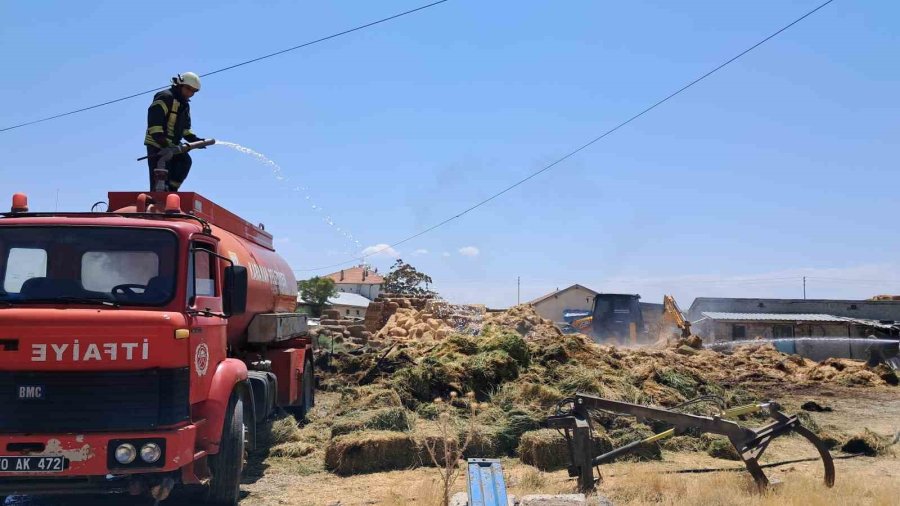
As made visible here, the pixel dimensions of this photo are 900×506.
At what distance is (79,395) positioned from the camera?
6.15m

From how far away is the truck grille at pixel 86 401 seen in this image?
608 cm

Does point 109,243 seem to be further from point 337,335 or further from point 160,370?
point 337,335

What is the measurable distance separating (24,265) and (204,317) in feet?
5.55

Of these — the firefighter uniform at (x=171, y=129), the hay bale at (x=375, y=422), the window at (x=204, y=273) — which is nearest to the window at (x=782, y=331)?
the hay bale at (x=375, y=422)

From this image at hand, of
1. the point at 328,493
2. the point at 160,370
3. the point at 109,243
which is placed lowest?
the point at 328,493

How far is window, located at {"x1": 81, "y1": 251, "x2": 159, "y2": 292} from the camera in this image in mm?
6805

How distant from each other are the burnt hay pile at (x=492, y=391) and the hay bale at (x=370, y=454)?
0.01 meters

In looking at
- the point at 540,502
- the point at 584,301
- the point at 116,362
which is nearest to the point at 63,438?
the point at 116,362

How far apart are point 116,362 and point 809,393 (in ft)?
55.9

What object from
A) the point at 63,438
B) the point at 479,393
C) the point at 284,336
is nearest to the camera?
the point at 63,438

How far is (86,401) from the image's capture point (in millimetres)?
6152

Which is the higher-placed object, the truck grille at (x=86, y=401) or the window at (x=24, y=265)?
the window at (x=24, y=265)

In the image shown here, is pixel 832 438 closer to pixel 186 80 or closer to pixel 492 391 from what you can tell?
pixel 492 391

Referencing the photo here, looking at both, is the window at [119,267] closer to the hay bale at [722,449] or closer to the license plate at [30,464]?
the license plate at [30,464]
